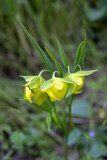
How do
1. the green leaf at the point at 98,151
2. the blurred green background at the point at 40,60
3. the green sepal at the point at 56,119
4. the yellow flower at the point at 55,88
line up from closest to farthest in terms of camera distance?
1. the yellow flower at the point at 55,88
2. the green sepal at the point at 56,119
3. the green leaf at the point at 98,151
4. the blurred green background at the point at 40,60

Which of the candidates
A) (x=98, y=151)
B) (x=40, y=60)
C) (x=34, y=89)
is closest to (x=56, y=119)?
(x=34, y=89)

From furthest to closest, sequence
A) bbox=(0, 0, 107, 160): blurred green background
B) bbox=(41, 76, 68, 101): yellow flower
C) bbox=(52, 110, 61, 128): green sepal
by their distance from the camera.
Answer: bbox=(0, 0, 107, 160): blurred green background, bbox=(52, 110, 61, 128): green sepal, bbox=(41, 76, 68, 101): yellow flower

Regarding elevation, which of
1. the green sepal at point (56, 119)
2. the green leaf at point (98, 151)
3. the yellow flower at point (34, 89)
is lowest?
the green leaf at point (98, 151)

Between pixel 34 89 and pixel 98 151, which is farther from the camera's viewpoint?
pixel 98 151

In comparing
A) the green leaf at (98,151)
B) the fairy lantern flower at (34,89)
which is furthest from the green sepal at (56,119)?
the green leaf at (98,151)

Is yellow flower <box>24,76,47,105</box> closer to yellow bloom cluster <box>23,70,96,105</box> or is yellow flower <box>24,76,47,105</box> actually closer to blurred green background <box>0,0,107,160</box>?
yellow bloom cluster <box>23,70,96,105</box>

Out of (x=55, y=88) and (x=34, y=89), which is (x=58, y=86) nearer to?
(x=55, y=88)

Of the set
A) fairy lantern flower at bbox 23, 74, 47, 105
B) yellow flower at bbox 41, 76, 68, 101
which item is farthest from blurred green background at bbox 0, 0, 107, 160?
yellow flower at bbox 41, 76, 68, 101

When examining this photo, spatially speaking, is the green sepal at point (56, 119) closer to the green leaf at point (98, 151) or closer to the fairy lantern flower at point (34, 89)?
the fairy lantern flower at point (34, 89)
